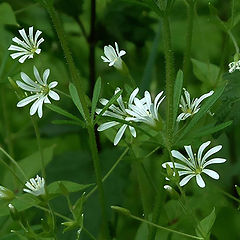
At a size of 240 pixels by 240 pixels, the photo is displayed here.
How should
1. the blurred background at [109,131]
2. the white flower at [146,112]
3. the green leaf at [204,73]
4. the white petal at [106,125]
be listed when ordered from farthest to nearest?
the green leaf at [204,73] < the blurred background at [109,131] < the white petal at [106,125] < the white flower at [146,112]

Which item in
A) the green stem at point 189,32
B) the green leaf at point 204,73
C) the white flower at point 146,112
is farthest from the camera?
the green leaf at point 204,73

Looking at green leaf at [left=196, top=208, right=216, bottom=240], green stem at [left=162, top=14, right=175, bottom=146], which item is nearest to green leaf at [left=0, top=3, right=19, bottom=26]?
green stem at [left=162, top=14, right=175, bottom=146]

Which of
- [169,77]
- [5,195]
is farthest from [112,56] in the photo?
[5,195]

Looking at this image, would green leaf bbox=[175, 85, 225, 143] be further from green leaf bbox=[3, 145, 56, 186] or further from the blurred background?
green leaf bbox=[3, 145, 56, 186]

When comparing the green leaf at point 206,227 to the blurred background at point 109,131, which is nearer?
the green leaf at point 206,227

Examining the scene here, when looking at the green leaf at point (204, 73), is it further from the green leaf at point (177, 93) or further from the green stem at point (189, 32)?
the green leaf at point (177, 93)

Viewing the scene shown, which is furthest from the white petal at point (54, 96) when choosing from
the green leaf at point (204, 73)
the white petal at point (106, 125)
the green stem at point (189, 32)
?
the green leaf at point (204, 73)

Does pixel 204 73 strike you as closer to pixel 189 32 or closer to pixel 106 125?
pixel 189 32

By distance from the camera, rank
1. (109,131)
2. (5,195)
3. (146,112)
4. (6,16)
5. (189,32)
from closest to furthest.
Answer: (146,112)
(5,195)
(189,32)
(109,131)
(6,16)

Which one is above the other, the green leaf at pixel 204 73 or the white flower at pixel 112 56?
the white flower at pixel 112 56
